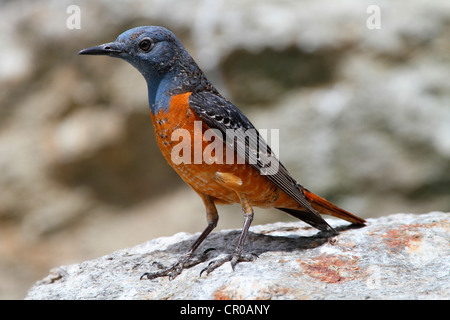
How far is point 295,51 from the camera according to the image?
340 inches

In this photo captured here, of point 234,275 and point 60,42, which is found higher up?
point 60,42

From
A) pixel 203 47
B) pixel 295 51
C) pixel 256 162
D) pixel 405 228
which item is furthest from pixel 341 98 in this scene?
pixel 256 162

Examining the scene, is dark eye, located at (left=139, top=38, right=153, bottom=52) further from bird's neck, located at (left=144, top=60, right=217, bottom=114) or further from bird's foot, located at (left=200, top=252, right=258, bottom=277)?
bird's foot, located at (left=200, top=252, right=258, bottom=277)

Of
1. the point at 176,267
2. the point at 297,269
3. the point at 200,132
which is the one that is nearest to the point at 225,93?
the point at 200,132

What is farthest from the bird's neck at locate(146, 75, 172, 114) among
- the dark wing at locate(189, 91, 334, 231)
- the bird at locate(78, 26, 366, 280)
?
the dark wing at locate(189, 91, 334, 231)

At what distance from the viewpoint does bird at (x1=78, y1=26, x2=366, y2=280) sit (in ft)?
13.2

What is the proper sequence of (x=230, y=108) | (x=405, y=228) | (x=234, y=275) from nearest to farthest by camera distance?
(x=234, y=275), (x=230, y=108), (x=405, y=228)

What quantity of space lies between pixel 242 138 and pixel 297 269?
3.75 ft

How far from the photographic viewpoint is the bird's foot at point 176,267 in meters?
4.12

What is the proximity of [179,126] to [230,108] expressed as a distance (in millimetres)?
568

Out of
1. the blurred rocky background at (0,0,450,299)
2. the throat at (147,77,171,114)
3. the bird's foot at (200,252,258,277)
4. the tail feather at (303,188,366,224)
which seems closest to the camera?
the bird's foot at (200,252,258,277)

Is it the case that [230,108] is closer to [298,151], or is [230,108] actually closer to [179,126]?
[179,126]

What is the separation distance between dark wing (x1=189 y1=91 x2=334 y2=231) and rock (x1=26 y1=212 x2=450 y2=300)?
0.47m

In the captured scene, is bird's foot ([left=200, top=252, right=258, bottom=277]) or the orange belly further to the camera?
the orange belly
